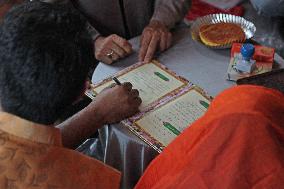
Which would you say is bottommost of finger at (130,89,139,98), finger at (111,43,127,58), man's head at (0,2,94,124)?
finger at (130,89,139,98)

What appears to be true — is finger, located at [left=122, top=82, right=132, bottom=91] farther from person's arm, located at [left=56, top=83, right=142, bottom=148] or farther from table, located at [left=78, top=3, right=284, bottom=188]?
table, located at [left=78, top=3, right=284, bottom=188]

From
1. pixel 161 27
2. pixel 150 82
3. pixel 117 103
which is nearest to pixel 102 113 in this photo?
pixel 117 103

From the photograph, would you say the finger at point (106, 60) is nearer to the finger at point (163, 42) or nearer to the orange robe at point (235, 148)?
the finger at point (163, 42)

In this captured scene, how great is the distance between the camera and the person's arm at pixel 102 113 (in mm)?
1043

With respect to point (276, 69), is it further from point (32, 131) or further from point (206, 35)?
point (32, 131)

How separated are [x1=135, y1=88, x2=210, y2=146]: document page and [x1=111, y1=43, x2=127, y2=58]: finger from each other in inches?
10.9

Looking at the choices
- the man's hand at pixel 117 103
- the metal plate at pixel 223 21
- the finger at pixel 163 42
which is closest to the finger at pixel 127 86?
the man's hand at pixel 117 103

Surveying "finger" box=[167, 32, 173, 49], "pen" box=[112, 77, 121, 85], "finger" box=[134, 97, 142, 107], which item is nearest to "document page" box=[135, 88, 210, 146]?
"finger" box=[134, 97, 142, 107]

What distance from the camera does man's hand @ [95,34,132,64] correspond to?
1.24 metres

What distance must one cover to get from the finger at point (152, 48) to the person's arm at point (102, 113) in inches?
6.6

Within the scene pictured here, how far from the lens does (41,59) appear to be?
63 cm

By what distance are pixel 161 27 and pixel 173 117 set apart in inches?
17.4

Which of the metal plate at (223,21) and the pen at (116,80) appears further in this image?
the metal plate at (223,21)

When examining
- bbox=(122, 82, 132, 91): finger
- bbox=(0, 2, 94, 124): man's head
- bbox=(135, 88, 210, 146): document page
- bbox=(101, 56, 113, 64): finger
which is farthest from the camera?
bbox=(101, 56, 113, 64): finger
